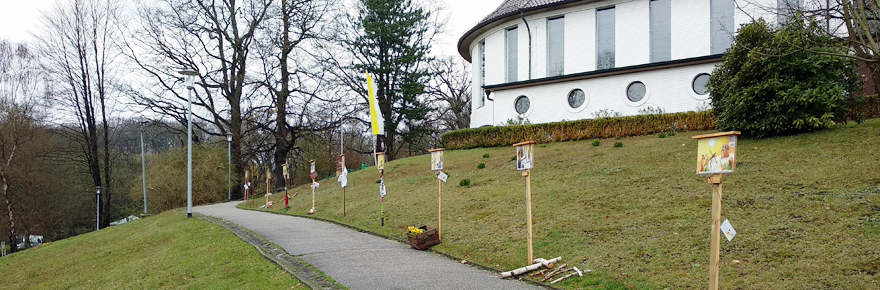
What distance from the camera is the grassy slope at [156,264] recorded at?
28.5ft

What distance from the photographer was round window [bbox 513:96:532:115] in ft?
89.7

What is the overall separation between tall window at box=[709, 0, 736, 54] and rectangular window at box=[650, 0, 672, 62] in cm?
186

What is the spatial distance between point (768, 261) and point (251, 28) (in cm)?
2998

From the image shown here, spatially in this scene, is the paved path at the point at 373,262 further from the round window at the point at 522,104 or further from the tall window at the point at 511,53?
the tall window at the point at 511,53

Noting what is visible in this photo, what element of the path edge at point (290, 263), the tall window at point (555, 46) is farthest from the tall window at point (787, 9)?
the path edge at point (290, 263)

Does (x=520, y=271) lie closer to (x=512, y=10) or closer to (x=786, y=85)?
(x=786, y=85)

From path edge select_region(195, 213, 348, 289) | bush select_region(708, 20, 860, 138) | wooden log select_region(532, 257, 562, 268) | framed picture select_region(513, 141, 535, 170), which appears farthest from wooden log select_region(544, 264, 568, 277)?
bush select_region(708, 20, 860, 138)

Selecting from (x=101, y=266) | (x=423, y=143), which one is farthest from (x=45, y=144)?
(x=423, y=143)

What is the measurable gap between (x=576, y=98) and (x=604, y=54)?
3.04 metres

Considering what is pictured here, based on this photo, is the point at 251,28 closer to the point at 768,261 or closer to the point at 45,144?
the point at 45,144

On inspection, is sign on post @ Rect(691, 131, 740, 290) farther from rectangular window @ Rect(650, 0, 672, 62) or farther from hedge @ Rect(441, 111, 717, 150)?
rectangular window @ Rect(650, 0, 672, 62)

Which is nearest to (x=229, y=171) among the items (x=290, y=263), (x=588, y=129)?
(x=588, y=129)

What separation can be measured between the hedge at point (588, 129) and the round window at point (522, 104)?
100 inches

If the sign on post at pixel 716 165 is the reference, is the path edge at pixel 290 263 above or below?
below
